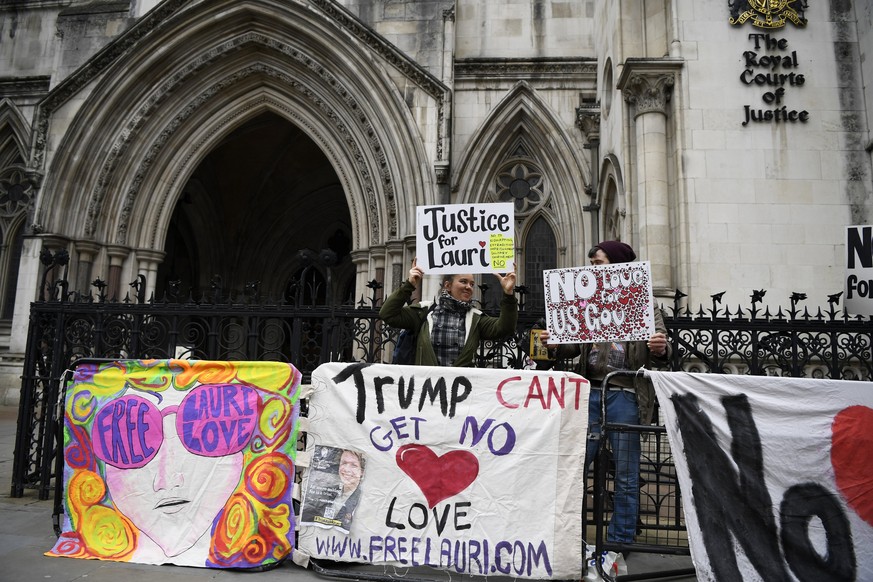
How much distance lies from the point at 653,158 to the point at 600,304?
15.5 ft

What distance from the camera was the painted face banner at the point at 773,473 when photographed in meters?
3.61

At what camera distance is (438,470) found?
13.4 ft

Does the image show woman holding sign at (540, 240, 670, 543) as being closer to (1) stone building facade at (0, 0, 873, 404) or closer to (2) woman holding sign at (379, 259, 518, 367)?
(2) woman holding sign at (379, 259, 518, 367)

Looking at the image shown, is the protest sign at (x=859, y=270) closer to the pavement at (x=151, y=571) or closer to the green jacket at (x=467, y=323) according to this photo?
the pavement at (x=151, y=571)

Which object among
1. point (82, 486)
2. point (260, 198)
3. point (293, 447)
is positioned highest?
point (260, 198)

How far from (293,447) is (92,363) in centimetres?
192

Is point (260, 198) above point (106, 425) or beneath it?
above

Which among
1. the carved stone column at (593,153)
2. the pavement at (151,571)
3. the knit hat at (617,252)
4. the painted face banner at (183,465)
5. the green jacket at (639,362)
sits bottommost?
the pavement at (151,571)

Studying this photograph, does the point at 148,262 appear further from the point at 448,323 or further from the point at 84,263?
the point at 448,323

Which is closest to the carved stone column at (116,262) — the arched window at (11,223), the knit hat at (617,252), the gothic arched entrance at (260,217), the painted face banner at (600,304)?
the arched window at (11,223)

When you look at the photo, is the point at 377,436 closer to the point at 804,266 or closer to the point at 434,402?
the point at 434,402

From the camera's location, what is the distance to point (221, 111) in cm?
1502

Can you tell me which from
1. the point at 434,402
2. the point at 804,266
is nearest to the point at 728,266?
the point at 804,266

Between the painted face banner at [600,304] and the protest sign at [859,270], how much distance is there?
2.74 m
